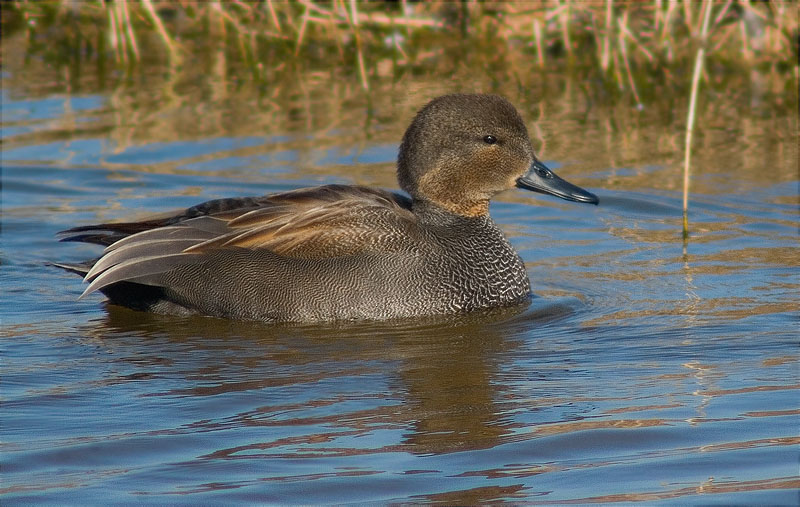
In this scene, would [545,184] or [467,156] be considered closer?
[467,156]

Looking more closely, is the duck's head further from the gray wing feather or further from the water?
the gray wing feather

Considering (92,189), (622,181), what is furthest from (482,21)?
(92,189)

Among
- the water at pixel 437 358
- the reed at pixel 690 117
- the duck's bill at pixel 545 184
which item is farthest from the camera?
the reed at pixel 690 117

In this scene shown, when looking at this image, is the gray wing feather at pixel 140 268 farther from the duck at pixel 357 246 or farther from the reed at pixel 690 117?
the reed at pixel 690 117

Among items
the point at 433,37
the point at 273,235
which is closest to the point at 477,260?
the point at 273,235

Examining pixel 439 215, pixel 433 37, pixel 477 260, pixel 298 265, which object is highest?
pixel 433 37

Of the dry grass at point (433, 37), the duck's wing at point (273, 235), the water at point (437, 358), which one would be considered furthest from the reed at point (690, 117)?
the dry grass at point (433, 37)

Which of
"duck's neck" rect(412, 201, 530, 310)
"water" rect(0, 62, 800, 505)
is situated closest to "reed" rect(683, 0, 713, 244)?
"water" rect(0, 62, 800, 505)

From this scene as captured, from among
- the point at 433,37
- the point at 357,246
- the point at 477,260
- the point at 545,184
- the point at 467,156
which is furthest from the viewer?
the point at 433,37

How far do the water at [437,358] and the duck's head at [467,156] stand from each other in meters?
0.65

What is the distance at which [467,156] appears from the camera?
7266mm

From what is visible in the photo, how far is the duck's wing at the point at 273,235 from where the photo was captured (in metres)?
6.82

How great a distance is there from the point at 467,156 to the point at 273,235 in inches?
46.7

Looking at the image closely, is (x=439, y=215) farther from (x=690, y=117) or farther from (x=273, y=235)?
(x=690, y=117)
